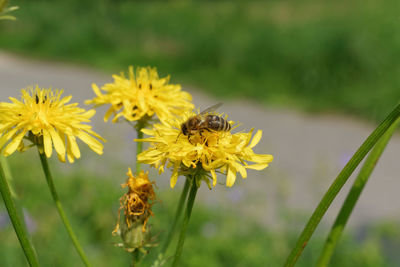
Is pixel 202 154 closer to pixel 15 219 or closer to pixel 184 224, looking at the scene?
pixel 184 224

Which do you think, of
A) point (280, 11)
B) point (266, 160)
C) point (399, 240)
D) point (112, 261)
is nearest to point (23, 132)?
point (266, 160)

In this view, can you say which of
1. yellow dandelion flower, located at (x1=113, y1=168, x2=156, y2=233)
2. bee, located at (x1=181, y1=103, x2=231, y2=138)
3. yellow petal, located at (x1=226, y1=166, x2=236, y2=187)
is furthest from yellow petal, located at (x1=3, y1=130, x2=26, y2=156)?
yellow petal, located at (x1=226, y1=166, x2=236, y2=187)

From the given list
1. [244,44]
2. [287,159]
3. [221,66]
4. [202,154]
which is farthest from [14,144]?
[244,44]

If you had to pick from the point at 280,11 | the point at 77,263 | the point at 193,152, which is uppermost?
the point at 193,152

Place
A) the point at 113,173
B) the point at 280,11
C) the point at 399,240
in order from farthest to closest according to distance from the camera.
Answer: the point at 280,11
the point at 113,173
the point at 399,240

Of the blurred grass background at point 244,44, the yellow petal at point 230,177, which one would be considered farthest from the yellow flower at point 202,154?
the blurred grass background at point 244,44

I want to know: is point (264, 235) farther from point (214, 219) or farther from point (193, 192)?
point (193, 192)

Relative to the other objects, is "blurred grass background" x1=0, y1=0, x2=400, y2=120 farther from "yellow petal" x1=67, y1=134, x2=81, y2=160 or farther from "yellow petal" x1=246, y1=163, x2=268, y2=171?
"yellow petal" x1=67, y1=134, x2=81, y2=160
